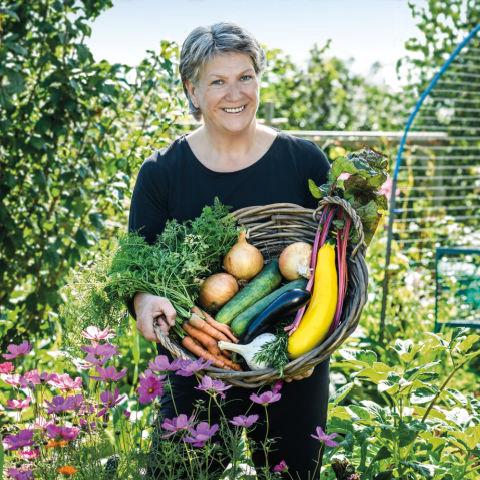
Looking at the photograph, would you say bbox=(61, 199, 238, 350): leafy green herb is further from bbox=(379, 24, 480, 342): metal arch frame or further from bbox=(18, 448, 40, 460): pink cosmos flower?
bbox=(379, 24, 480, 342): metal arch frame

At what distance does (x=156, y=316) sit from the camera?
2168 mm

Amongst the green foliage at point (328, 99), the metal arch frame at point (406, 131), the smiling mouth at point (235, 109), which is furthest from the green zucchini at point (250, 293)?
the green foliage at point (328, 99)

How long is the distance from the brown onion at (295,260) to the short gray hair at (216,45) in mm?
561

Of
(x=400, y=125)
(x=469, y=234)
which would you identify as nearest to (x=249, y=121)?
(x=469, y=234)

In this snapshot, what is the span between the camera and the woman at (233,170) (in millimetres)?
2404

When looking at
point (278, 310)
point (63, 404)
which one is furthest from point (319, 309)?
point (63, 404)

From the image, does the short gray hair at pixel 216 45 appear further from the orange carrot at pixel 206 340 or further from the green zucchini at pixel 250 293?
the orange carrot at pixel 206 340

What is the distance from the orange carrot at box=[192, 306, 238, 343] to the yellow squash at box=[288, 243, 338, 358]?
166 mm

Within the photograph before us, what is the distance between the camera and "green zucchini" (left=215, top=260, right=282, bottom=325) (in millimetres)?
2211

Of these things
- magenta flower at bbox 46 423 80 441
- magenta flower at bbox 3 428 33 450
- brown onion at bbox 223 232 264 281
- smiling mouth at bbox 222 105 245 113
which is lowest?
magenta flower at bbox 3 428 33 450

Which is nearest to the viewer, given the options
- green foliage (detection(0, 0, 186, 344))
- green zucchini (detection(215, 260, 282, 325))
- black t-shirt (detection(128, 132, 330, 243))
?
green zucchini (detection(215, 260, 282, 325))

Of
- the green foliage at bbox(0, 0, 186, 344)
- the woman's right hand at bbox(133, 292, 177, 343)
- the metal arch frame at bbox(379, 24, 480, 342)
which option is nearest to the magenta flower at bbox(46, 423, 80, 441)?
the woman's right hand at bbox(133, 292, 177, 343)

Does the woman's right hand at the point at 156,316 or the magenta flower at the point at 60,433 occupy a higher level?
the woman's right hand at the point at 156,316

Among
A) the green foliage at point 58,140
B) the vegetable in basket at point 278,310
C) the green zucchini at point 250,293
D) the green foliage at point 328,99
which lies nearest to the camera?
the vegetable in basket at point 278,310
